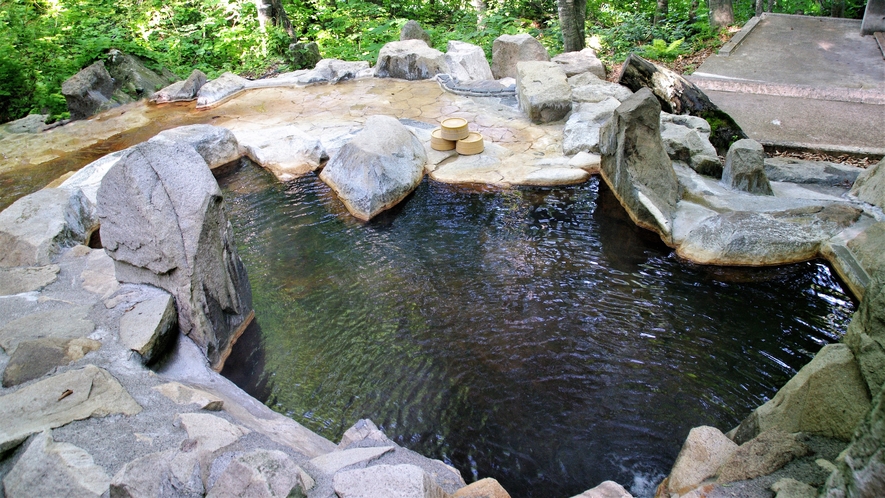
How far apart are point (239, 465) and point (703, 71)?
9.67 m

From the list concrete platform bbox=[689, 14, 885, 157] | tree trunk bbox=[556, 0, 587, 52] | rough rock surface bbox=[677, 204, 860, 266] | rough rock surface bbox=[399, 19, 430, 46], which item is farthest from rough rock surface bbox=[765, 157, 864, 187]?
rough rock surface bbox=[399, 19, 430, 46]

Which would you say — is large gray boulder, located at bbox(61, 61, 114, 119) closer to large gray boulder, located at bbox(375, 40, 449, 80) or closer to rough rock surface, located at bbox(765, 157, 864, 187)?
large gray boulder, located at bbox(375, 40, 449, 80)

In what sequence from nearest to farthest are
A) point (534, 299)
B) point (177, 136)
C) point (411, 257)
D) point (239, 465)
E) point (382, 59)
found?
point (239, 465) < point (534, 299) < point (411, 257) < point (177, 136) < point (382, 59)

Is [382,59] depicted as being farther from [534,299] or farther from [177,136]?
[534,299]

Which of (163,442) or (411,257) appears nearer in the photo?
(163,442)

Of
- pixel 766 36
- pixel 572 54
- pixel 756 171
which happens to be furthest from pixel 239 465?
pixel 766 36

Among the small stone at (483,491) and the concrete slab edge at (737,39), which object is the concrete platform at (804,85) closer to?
the concrete slab edge at (737,39)

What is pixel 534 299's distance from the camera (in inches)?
201

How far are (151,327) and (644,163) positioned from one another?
5.00 meters

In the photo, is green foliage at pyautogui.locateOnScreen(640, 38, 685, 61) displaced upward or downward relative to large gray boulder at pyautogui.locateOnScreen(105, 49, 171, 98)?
downward

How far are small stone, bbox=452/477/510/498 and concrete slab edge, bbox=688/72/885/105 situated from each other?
8019mm

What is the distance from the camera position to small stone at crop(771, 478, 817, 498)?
2.42 metres

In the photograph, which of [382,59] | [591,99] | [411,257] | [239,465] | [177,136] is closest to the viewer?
[239,465]

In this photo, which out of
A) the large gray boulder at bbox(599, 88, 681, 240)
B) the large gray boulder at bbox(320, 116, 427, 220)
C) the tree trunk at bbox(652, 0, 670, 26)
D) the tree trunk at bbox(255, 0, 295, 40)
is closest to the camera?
the large gray boulder at bbox(599, 88, 681, 240)
